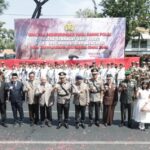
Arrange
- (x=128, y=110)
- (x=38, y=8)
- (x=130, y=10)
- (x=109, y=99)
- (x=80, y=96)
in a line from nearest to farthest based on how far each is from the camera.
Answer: (x=80, y=96) < (x=128, y=110) < (x=109, y=99) < (x=38, y=8) < (x=130, y=10)

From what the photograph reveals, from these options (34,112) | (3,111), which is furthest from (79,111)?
(3,111)

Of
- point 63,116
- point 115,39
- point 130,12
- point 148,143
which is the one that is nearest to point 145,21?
point 130,12

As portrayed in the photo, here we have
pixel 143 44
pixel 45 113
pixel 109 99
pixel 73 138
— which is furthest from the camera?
pixel 143 44

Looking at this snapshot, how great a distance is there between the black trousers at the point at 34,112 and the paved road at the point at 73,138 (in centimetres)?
27

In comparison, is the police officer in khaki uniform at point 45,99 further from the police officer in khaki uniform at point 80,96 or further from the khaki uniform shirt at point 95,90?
the khaki uniform shirt at point 95,90

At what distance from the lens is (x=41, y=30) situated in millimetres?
29016

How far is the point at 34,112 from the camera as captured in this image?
46.7 feet

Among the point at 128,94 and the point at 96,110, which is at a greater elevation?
the point at 128,94

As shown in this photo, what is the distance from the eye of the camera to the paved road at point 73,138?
1118 cm

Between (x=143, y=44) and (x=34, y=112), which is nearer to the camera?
(x=34, y=112)

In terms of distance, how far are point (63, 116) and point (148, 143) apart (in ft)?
13.4

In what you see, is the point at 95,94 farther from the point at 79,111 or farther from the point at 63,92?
the point at 63,92

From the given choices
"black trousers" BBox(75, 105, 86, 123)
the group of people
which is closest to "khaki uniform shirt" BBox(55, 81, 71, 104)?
the group of people

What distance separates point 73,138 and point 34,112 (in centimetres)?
237
